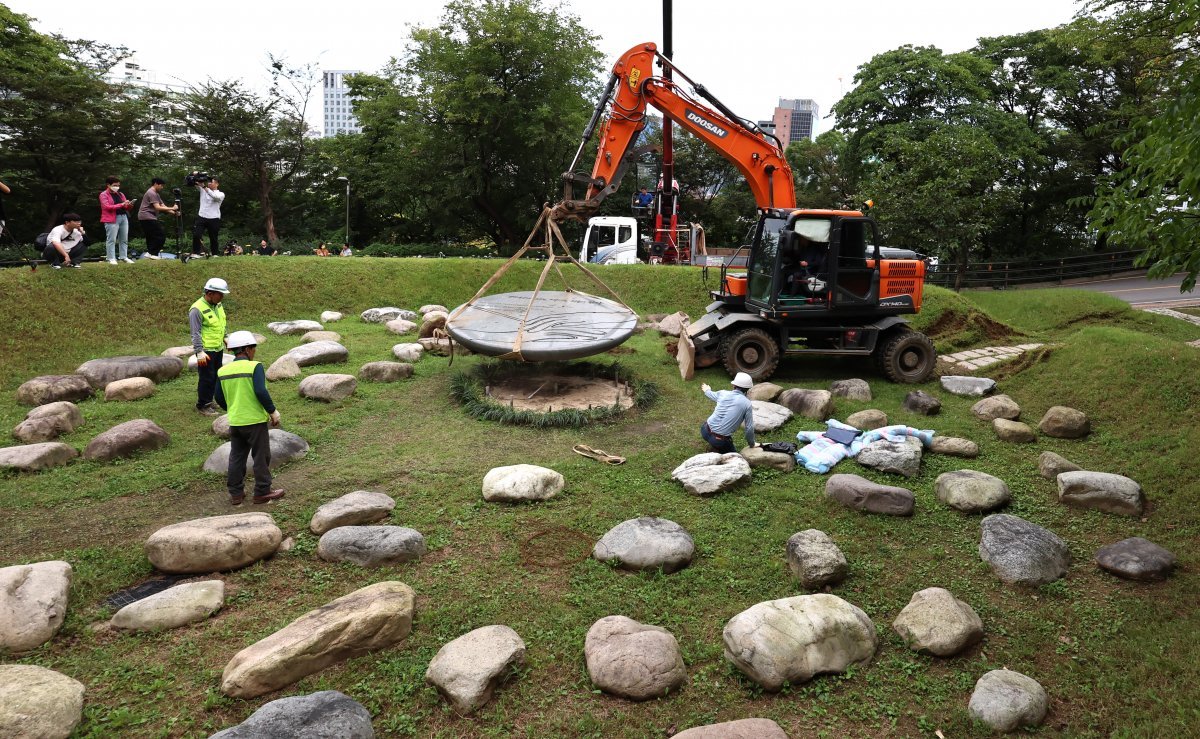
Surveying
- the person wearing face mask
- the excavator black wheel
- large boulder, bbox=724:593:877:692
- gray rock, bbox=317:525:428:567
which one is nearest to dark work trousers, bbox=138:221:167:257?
the person wearing face mask

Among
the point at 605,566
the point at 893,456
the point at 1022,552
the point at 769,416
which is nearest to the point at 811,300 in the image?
the point at 769,416

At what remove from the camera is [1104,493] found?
19.6 feet

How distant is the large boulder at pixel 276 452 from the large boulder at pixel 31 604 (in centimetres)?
204

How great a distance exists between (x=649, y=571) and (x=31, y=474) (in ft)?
18.8

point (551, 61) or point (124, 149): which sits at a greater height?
point (551, 61)

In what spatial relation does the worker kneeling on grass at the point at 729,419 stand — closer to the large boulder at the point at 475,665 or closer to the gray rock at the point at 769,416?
the gray rock at the point at 769,416

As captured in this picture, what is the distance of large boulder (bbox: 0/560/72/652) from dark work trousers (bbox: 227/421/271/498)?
1.51 metres

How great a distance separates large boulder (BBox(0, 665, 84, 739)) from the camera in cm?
319

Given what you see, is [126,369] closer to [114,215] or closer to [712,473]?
[114,215]

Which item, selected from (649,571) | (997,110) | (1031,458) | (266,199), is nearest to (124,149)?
(266,199)

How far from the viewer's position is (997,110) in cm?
2203

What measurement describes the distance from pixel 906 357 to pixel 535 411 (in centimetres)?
578

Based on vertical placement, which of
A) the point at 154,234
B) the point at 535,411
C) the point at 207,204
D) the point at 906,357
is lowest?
the point at 535,411

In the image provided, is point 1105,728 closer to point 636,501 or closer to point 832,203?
point 636,501
